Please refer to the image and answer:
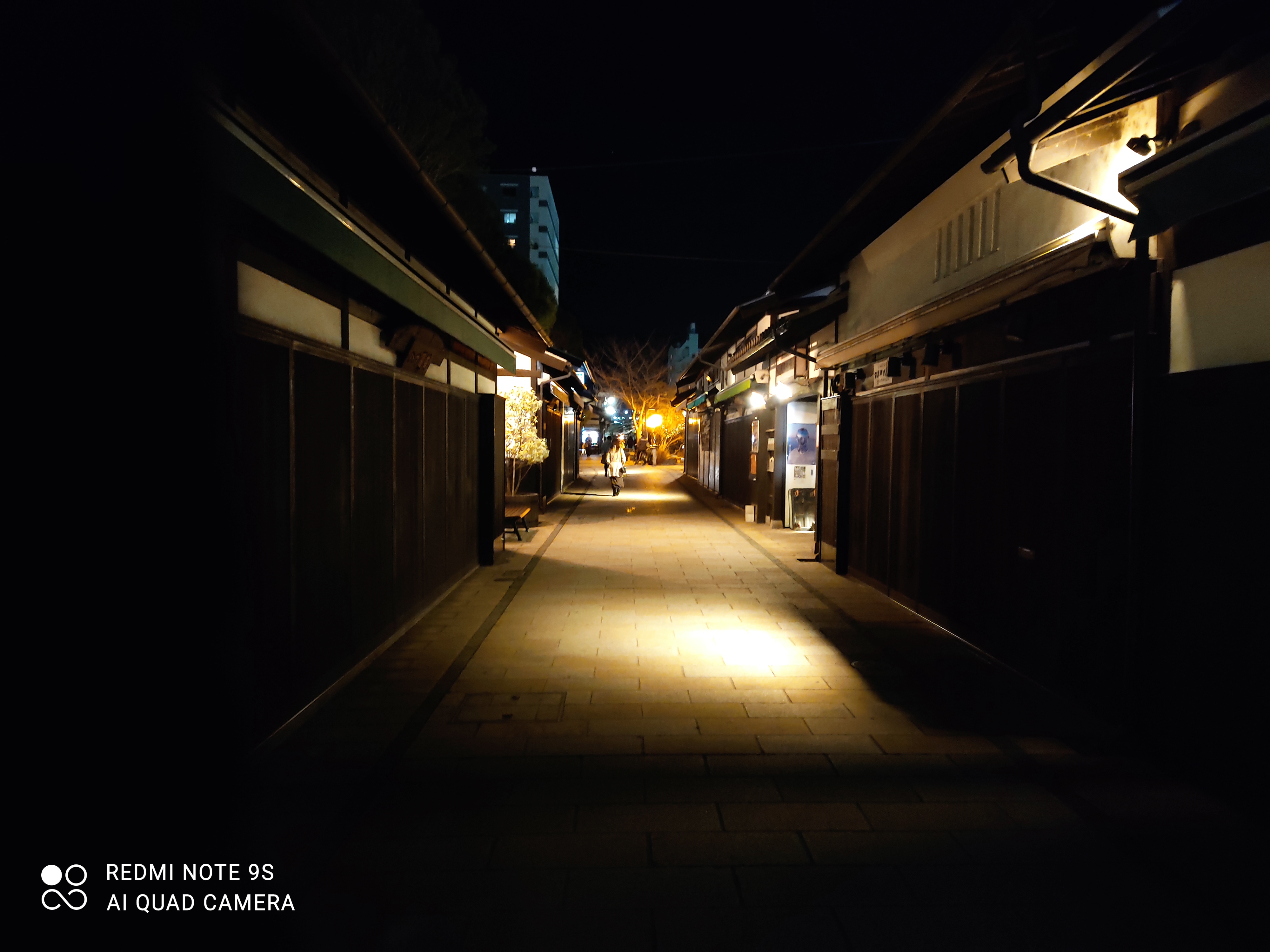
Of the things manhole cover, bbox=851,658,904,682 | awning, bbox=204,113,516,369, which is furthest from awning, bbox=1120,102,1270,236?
awning, bbox=204,113,516,369

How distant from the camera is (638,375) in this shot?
175 ft

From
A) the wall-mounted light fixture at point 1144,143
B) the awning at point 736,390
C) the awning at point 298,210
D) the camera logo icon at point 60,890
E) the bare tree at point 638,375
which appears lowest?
the camera logo icon at point 60,890

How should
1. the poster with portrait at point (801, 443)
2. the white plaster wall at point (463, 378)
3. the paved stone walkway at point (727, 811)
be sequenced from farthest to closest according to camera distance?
the poster with portrait at point (801, 443) < the white plaster wall at point (463, 378) < the paved stone walkway at point (727, 811)

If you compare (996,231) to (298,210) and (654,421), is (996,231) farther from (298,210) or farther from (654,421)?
(654,421)

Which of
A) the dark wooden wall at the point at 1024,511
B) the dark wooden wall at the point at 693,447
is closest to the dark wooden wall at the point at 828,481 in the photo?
the dark wooden wall at the point at 1024,511

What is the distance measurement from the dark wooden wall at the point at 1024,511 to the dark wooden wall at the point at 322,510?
5.76m

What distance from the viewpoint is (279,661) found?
4.76 m

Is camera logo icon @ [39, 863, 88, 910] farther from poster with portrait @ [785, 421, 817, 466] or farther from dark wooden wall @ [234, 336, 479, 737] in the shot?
poster with portrait @ [785, 421, 817, 466]

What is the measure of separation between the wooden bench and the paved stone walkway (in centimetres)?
670

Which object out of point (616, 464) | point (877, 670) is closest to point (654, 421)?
point (616, 464)

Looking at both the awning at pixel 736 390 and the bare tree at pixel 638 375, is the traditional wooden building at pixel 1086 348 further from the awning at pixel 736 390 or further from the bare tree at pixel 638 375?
the bare tree at pixel 638 375

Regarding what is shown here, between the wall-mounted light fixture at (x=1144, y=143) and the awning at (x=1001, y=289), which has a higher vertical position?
the wall-mounted light fixture at (x=1144, y=143)

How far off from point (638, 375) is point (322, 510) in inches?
1912

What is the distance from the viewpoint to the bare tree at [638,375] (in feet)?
175
